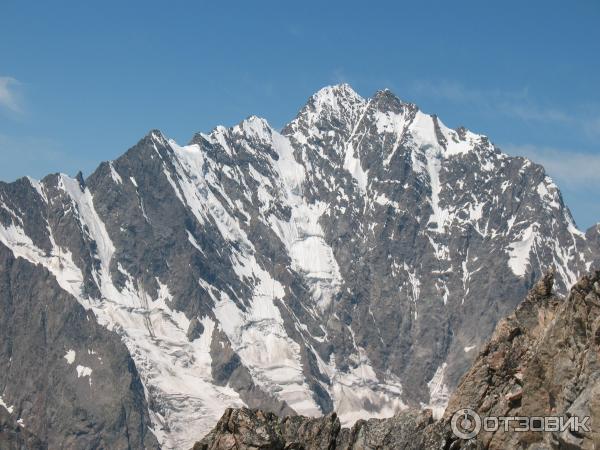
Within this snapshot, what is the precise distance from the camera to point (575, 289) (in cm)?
5931

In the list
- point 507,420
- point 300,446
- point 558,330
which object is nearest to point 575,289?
point 558,330

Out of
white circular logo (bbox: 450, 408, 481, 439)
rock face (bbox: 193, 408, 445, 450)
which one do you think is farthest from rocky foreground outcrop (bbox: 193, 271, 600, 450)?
white circular logo (bbox: 450, 408, 481, 439)

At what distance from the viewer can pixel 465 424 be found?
60.7m

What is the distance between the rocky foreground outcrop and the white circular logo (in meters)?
0.18

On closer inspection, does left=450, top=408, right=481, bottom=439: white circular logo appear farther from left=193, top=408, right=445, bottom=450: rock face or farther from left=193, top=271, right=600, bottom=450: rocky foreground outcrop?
left=193, top=408, right=445, bottom=450: rock face

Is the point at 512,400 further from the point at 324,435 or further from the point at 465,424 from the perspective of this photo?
the point at 324,435

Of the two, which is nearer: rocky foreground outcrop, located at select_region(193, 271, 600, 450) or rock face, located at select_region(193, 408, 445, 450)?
rocky foreground outcrop, located at select_region(193, 271, 600, 450)

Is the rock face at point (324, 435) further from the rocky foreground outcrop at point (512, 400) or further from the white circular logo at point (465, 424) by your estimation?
the white circular logo at point (465, 424)

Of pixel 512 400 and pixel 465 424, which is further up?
pixel 512 400

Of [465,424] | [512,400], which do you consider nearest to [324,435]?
[465,424]

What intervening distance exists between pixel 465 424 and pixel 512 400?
3076mm

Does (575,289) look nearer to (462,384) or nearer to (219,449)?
(462,384)

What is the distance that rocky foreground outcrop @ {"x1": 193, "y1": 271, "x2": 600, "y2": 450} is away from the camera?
177 feet

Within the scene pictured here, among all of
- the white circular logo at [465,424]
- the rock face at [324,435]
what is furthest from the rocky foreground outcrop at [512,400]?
the white circular logo at [465,424]
